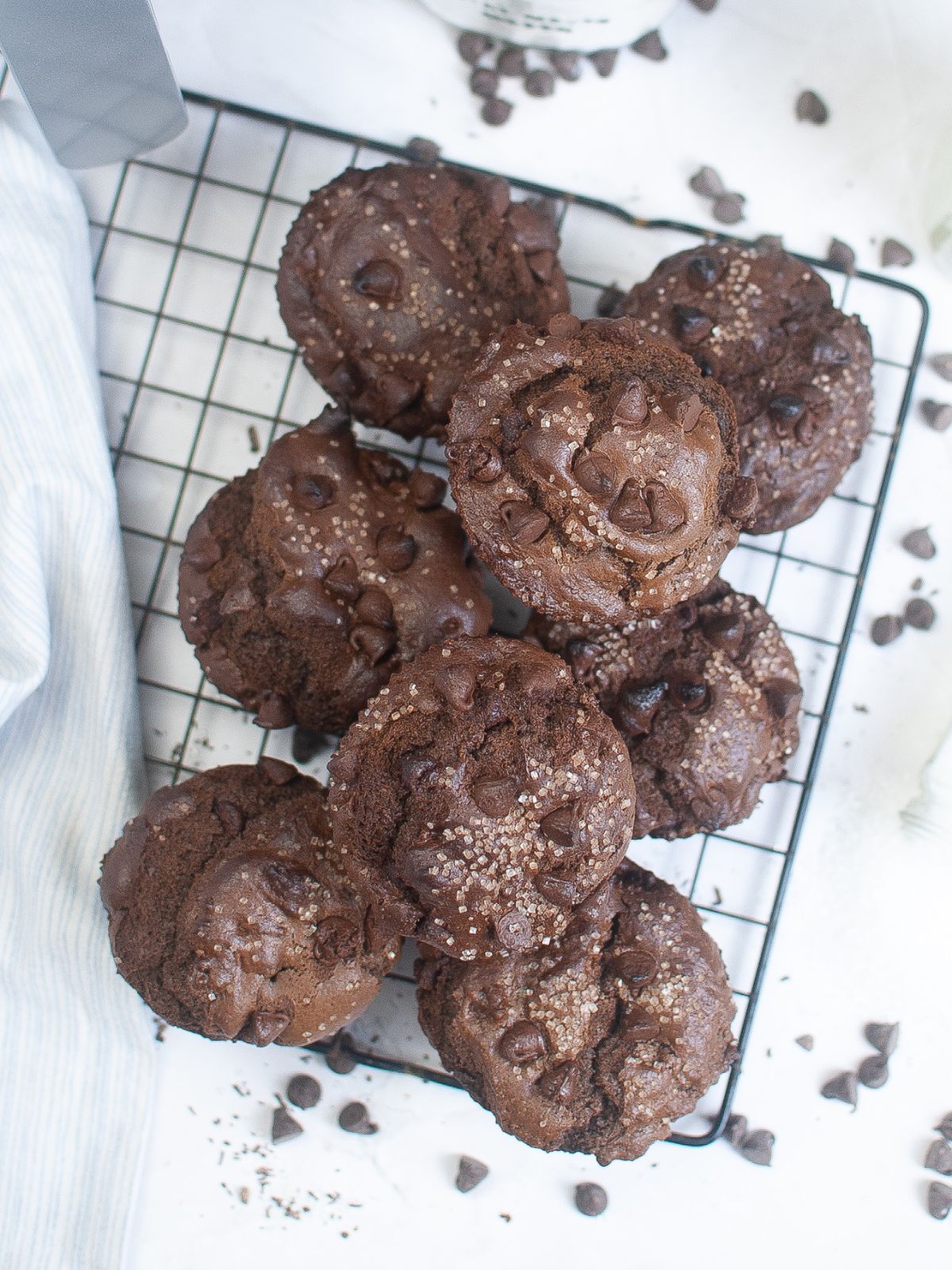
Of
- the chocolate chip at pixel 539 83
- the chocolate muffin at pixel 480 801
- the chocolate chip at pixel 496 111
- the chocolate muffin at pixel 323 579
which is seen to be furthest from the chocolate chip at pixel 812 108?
the chocolate muffin at pixel 480 801

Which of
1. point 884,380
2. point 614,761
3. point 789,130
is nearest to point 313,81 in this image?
point 789,130

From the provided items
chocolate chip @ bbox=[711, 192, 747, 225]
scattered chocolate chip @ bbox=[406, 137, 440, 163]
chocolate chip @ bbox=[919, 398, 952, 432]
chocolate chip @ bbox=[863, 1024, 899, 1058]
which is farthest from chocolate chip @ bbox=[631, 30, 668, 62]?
chocolate chip @ bbox=[863, 1024, 899, 1058]

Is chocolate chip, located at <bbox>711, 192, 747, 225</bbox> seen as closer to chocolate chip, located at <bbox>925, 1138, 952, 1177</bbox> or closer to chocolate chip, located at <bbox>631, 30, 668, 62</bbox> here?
chocolate chip, located at <bbox>631, 30, 668, 62</bbox>

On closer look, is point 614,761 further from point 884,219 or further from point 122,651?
point 884,219

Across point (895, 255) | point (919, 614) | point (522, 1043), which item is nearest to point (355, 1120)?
point (522, 1043)

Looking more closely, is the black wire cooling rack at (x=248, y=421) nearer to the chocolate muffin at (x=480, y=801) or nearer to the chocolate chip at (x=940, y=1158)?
the chocolate chip at (x=940, y=1158)
